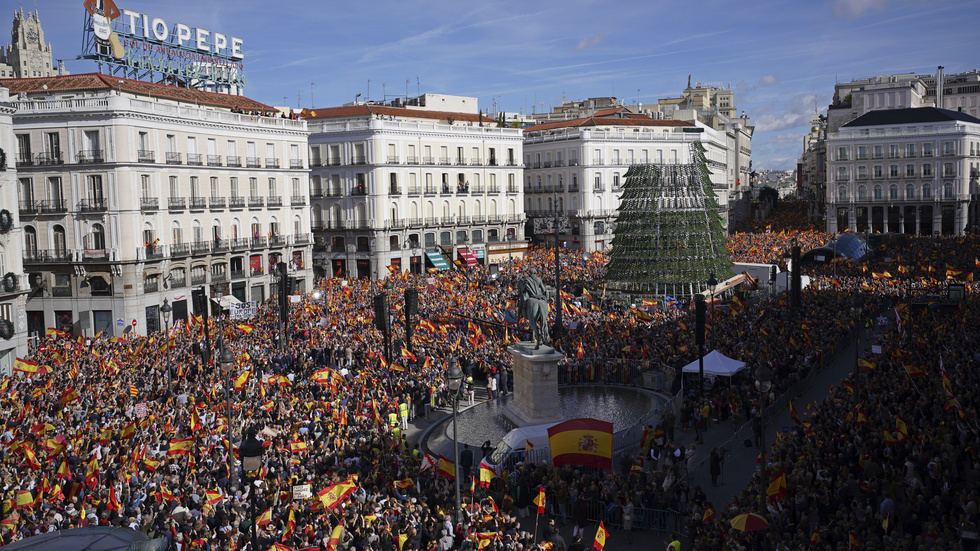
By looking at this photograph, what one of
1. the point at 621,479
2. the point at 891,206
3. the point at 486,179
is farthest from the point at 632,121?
the point at 621,479

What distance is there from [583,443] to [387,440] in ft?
16.6

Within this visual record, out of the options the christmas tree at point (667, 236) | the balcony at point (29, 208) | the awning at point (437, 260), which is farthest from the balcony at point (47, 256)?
the christmas tree at point (667, 236)

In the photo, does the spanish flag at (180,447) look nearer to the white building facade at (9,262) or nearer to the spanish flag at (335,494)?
the spanish flag at (335,494)

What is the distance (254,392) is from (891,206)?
7713 cm

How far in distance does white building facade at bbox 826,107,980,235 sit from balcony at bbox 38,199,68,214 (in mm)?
71884

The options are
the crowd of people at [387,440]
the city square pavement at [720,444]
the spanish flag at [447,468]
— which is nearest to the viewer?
the crowd of people at [387,440]

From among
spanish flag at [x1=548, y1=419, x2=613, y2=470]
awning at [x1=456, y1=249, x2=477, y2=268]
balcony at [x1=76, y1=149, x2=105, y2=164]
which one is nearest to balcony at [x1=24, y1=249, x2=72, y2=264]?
balcony at [x1=76, y1=149, x2=105, y2=164]

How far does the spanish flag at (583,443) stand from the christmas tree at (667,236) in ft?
92.3

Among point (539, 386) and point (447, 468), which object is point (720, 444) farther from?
point (447, 468)

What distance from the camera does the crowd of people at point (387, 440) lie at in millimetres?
15070

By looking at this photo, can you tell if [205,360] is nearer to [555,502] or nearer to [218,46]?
[555,502]

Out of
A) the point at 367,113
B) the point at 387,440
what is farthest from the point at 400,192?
the point at 387,440

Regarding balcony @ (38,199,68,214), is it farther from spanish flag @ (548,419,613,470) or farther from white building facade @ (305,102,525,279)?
spanish flag @ (548,419,613,470)

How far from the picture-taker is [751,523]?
14023mm
